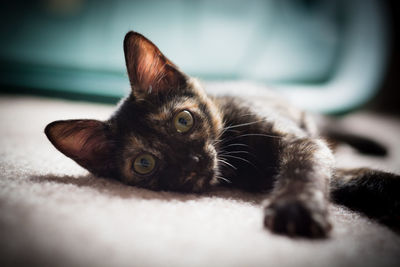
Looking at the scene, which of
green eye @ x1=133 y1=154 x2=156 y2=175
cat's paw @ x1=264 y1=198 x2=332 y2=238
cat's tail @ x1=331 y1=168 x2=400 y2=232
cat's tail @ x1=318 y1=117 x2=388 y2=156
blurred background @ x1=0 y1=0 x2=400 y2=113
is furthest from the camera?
blurred background @ x1=0 y1=0 x2=400 y2=113

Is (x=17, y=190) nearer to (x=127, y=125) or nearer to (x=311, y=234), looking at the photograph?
(x=127, y=125)

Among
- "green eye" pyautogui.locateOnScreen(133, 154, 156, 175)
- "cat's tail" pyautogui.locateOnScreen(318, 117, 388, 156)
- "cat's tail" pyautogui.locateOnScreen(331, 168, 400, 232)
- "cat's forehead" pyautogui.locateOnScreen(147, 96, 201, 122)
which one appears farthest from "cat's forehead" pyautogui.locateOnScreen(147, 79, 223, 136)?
"cat's tail" pyautogui.locateOnScreen(318, 117, 388, 156)

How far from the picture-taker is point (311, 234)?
595 millimetres

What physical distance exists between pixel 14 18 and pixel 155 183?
195 cm

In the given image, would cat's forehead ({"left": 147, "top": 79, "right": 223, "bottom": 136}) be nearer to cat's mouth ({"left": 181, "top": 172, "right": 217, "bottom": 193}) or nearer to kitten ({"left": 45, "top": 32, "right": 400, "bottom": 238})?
kitten ({"left": 45, "top": 32, "right": 400, "bottom": 238})

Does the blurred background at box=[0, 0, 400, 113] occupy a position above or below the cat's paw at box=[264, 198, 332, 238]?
above

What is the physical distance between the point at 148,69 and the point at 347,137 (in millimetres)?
1343

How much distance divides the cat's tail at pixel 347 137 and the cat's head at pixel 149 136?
1.02m

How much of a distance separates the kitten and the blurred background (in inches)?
40.7

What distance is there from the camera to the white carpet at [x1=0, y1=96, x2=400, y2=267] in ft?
1.59

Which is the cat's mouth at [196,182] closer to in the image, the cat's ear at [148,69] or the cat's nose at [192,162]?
the cat's nose at [192,162]

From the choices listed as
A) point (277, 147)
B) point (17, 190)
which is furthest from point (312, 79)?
point (17, 190)

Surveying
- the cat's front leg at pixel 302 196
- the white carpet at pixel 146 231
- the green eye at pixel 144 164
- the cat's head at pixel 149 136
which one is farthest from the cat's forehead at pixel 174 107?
the cat's front leg at pixel 302 196

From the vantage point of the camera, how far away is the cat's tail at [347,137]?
1673 millimetres
